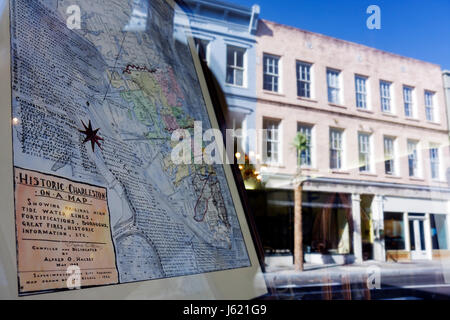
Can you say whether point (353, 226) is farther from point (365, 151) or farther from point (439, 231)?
point (439, 231)

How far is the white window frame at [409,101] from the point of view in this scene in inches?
125

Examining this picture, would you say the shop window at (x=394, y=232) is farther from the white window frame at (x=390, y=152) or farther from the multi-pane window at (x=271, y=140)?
the multi-pane window at (x=271, y=140)

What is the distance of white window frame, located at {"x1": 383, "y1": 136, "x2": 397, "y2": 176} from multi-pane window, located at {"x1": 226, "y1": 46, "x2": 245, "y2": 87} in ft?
5.19

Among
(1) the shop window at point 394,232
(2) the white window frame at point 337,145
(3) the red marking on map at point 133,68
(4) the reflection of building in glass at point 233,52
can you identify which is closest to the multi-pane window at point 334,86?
(2) the white window frame at point 337,145

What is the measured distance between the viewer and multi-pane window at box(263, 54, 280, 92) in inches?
157

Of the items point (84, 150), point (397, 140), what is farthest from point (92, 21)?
point (397, 140)

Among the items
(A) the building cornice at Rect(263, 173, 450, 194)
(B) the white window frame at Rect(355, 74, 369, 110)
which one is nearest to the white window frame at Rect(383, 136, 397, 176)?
(A) the building cornice at Rect(263, 173, 450, 194)

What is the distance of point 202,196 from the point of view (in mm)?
1861

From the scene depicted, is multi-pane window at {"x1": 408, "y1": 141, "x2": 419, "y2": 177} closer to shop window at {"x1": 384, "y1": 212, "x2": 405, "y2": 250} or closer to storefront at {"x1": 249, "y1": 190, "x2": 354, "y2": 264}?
shop window at {"x1": 384, "y1": 212, "x2": 405, "y2": 250}

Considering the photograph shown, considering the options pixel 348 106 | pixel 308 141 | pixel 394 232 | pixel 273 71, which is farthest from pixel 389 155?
pixel 273 71

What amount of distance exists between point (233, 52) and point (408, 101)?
1770 millimetres

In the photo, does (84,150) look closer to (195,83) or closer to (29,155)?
(29,155)

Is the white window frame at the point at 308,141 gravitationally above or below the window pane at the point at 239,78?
below

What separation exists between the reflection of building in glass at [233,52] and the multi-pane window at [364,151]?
1143 mm
